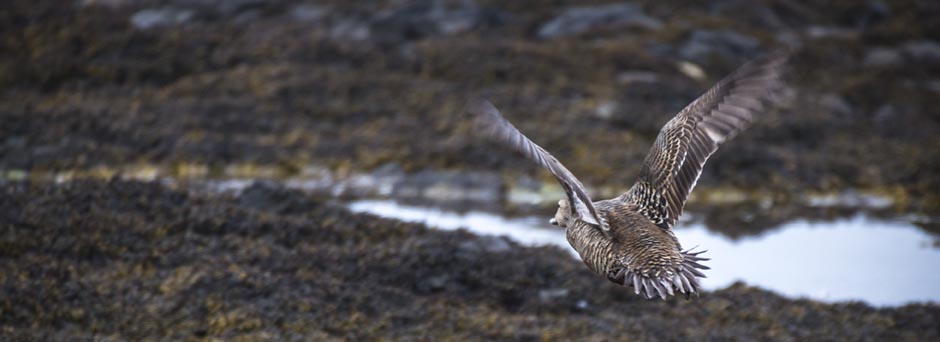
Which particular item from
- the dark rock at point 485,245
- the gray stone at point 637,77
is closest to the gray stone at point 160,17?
the gray stone at point 637,77

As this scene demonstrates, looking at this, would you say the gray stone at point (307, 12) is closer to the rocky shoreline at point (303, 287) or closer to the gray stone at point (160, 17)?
the gray stone at point (160, 17)

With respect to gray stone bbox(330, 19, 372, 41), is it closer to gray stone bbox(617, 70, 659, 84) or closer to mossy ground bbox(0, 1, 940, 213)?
mossy ground bbox(0, 1, 940, 213)

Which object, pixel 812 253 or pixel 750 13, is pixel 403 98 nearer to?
pixel 812 253

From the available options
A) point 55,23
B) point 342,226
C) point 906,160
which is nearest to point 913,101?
point 906,160

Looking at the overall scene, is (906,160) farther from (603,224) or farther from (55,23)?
(55,23)

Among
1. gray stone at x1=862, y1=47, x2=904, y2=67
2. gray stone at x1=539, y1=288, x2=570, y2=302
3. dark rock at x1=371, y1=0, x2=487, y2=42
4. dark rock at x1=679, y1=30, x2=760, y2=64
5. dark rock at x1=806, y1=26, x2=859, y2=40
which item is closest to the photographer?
gray stone at x1=539, y1=288, x2=570, y2=302

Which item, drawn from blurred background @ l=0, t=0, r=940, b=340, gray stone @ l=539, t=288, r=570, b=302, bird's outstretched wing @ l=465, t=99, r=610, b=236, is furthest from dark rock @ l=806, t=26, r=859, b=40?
bird's outstretched wing @ l=465, t=99, r=610, b=236

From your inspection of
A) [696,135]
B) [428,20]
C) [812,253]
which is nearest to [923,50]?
[428,20]
